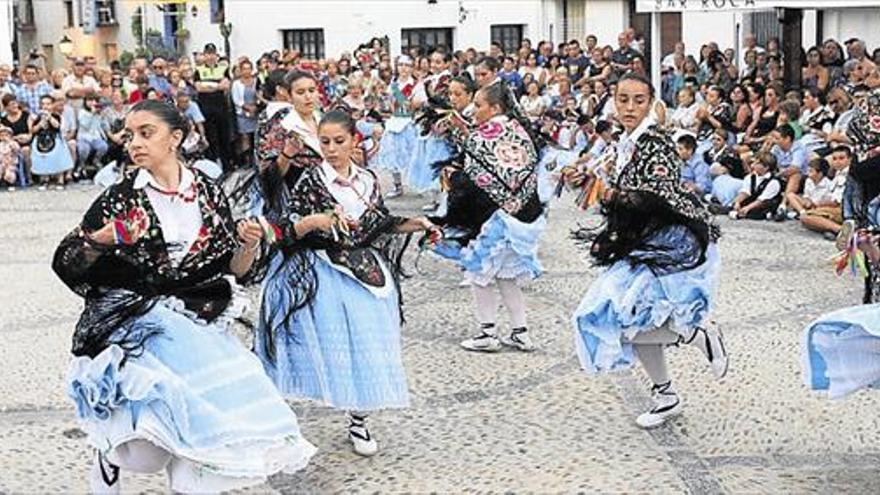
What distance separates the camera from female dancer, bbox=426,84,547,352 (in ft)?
23.8

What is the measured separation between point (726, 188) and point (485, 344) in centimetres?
598

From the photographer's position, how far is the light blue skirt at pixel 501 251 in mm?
7262

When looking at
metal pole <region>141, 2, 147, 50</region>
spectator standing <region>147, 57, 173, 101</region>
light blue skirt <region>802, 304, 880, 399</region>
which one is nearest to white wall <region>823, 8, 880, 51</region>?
spectator standing <region>147, 57, 173, 101</region>

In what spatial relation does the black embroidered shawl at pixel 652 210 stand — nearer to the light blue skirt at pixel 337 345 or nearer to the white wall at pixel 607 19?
the light blue skirt at pixel 337 345

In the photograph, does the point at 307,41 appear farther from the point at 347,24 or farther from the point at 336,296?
the point at 336,296

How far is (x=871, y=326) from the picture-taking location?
4.70 m

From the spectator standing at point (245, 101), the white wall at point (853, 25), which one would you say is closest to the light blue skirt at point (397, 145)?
the spectator standing at point (245, 101)

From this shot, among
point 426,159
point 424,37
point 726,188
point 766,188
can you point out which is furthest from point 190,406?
point 424,37

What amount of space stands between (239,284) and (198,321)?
29cm

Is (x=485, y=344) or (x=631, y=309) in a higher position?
(x=631, y=309)

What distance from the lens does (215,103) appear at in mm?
17281

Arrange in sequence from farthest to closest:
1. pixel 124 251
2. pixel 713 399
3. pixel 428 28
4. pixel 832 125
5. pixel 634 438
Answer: pixel 428 28 < pixel 832 125 < pixel 713 399 < pixel 634 438 < pixel 124 251

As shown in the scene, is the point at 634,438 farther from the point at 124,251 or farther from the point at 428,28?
the point at 428,28

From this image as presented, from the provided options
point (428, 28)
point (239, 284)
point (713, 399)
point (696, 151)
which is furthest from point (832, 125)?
point (428, 28)
